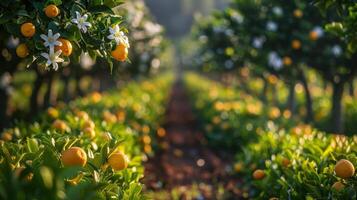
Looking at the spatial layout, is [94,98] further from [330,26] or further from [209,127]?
[330,26]

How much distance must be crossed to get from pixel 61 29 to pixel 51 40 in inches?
6.9

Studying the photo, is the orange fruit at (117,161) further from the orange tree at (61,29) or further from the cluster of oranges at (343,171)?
the cluster of oranges at (343,171)

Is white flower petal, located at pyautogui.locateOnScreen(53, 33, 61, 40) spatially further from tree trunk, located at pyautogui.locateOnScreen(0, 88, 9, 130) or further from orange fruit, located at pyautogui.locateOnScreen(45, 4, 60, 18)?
tree trunk, located at pyautogui.locateOnScreen(0, 88, 9, 130)

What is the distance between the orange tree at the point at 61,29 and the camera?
3.39 metres

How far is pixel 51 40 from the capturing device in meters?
3.35

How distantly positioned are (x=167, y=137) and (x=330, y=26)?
713cm

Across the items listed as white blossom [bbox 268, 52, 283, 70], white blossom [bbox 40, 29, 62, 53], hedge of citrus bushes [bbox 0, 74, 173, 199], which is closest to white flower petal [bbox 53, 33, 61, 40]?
white blossom [bbox 40, 29, 62, 53]

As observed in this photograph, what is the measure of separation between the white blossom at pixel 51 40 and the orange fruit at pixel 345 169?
2225 millimetres

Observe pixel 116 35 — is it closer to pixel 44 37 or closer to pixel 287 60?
pixel 44 37

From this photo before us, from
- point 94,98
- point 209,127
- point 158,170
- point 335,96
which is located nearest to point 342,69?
point 335,96

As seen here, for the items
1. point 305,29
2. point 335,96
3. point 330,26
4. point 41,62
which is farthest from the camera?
point 335,96

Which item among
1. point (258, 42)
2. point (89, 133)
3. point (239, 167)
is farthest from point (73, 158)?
point (258, 42)

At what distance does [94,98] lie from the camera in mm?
9719

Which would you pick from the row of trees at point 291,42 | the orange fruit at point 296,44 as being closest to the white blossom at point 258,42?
the row of trees at point 291,42
